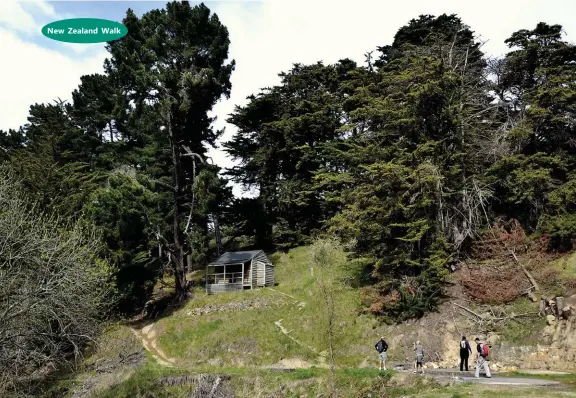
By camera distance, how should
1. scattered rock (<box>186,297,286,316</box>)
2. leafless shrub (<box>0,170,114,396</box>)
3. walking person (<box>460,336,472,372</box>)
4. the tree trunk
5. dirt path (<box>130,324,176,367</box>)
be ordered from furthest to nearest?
the tree trunk, scattered rock (<box>186,297,286,316</box>), dirt path (<box>130,324,176,367</box>), walking person (<box>460,336,472,372</box>), leafless shrub (<box>0,170,114,396</box>)

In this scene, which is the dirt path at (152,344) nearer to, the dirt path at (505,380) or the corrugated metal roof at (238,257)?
the corrugated metal roof at (238,257)

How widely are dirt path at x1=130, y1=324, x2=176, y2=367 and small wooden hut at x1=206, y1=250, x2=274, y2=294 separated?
6.42 metres

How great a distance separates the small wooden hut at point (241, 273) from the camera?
3719cm

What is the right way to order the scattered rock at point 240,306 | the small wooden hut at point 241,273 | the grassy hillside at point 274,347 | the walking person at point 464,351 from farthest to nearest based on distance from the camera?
1. the small wooden hut at point 241,273
2. the scattered rock at point 240,306
3. the walking person at point 464,351
4. the grassy hillside at point 274,347

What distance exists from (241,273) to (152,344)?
9.93 metres

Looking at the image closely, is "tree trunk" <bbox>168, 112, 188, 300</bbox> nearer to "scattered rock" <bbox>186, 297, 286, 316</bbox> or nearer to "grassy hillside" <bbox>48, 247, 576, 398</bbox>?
"grassy hillside" <bbox>48, 247, 576, 398</bbox>

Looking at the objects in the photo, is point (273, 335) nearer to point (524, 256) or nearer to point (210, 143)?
point (524, 256)

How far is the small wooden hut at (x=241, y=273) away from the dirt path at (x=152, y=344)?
6.42 metres

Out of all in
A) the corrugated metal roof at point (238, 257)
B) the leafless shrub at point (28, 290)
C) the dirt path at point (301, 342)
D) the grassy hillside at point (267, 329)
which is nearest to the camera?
the leafless shrub at point (28, 290)

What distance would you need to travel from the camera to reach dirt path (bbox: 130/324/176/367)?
88.2 ft

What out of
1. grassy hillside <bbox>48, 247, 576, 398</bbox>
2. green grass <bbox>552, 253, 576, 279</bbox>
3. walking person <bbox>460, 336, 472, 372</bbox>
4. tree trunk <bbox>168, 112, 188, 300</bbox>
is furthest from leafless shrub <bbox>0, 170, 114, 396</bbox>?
green grass <bbox>552, 253, 576, 279</bbox>

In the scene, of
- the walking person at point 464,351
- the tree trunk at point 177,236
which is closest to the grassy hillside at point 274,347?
the tree trunk at point 177,236

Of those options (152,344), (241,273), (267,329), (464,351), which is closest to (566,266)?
(464,351)

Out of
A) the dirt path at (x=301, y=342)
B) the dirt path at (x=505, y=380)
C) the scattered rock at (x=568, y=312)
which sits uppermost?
the scattered rock at (x=568, y=312)
